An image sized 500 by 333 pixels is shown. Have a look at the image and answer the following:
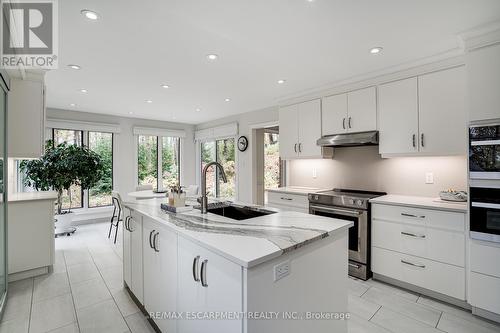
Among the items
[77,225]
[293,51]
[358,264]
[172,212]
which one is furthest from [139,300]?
[77,225]

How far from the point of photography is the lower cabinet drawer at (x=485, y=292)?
203cm

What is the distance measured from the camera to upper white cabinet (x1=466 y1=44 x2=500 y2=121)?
2040 mm

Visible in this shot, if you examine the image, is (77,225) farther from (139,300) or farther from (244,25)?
(244,25)

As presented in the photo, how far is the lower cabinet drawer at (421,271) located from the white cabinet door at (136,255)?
247 cm

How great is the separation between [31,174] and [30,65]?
2.37 metres

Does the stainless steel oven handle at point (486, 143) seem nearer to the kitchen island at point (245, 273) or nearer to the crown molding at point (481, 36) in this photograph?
the crown molding at point (481, 36)

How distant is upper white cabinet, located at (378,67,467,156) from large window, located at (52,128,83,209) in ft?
18.8

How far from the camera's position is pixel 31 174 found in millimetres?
4160

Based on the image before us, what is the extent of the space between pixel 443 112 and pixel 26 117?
4.59m

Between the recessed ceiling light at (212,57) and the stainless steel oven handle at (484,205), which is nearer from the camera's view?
the stainless steel oven handle at (484,205)

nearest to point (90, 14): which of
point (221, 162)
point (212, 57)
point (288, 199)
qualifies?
point (212, 57)

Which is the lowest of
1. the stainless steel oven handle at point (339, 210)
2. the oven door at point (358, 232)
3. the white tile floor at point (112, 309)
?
the white tile floor at point (112, 309)

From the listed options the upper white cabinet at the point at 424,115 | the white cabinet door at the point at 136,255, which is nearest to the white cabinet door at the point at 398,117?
the upper white cabinet at the point at 424,115

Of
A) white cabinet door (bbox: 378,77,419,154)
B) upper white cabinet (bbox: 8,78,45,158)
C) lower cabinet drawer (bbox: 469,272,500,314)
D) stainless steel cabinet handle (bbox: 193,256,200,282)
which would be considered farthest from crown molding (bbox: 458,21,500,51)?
upper white cabinet (bbox: 8,78,45,158)
